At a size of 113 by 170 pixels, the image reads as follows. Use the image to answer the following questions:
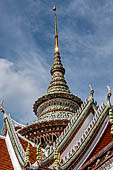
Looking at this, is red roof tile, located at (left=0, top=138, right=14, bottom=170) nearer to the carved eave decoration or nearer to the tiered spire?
the carved eave decoration

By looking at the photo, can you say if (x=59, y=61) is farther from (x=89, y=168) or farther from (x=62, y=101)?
(x=89, y=168)

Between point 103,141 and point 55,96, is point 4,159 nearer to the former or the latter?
point 103,141

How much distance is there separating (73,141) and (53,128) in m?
7.51

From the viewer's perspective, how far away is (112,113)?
578cm

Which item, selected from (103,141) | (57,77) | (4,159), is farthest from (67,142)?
(57,77)

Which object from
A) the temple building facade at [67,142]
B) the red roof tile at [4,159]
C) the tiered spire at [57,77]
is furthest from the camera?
the tiered spire at [57,77]

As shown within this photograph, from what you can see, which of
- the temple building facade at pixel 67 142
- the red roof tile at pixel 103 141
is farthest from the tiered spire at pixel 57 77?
the red roof tile at pixel 103 141

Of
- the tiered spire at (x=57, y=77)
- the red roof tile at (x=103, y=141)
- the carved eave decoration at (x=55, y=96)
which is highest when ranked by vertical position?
the tiered spire at (x=57, y=77)

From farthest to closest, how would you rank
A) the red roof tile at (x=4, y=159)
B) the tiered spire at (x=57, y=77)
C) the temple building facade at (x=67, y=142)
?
the tiered spire at (x=57, y=77) → the red roof tile at (x=4, y=159) → the temple building facade at (x=67, y=142)

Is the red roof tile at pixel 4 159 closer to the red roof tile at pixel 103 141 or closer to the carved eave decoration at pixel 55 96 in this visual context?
the red roof tile at pixel 103 141

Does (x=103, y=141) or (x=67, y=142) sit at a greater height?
(x=67, y=142)

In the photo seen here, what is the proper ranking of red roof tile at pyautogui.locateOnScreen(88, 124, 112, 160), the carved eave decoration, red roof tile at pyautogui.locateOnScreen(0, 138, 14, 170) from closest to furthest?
red roof tile at pyautogui.locateOnScreen(88, 124, 112, 160) < red roof tile at pyautogui.locateOnScreen(0, 138, 14, 170) < the carved eave decoration

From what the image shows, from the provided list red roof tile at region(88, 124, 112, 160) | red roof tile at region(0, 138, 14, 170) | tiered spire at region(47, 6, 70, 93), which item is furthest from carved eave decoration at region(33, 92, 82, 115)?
red roof tile at region(88, 124, 112, 160)

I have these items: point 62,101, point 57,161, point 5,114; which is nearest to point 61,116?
point 62,101
